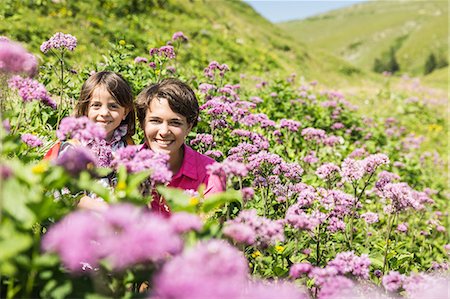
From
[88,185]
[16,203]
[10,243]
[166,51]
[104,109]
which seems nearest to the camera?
[10,243]

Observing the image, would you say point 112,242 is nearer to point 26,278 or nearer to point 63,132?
point 26,278

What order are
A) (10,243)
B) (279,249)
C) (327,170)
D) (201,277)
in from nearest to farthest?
(201,277)
(10,243)
(279,249)
(327,170)

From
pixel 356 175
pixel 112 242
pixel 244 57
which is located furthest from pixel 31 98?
pixel 244 57

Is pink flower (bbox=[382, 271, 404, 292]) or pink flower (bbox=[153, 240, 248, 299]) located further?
pink flower (bbox=[382, 271, 404, 292])

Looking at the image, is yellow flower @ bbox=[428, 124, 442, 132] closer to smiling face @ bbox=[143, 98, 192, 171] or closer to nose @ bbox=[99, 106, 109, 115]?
smiling face @ bbox=[143, 98, 192, 171]

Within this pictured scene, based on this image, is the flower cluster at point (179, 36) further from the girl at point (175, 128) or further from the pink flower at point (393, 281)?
the pink flower at point (393, 281)

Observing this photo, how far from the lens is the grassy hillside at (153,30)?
10.5 m

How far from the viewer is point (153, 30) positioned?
45.9ft

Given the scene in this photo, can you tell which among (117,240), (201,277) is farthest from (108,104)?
(201,277)

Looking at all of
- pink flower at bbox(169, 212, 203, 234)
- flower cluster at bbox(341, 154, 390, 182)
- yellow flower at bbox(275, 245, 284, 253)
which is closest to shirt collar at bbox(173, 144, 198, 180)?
yellow flower at bbox(275, 245, 284, 253)

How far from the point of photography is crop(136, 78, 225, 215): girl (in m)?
4.18

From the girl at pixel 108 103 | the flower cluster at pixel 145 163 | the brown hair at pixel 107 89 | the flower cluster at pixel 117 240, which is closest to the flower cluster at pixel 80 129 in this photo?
the flower cluster at pixel 145 163

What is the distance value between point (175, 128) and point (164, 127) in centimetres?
11

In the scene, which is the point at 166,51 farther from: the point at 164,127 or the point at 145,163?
the point at 145,163
